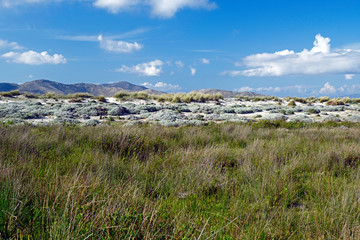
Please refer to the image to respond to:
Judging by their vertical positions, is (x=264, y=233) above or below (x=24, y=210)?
below

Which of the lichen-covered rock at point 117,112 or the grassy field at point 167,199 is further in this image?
the lichen-covered rock at point 117,112

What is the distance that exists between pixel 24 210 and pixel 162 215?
1.40 m

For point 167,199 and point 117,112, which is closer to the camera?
point 167,199

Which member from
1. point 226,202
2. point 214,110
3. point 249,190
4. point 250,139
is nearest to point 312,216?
point 249,190

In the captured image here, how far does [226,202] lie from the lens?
3.15 meters

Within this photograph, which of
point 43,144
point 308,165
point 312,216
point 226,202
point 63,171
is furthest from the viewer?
point 43,144

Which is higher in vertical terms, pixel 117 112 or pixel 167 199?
pixel 117 112

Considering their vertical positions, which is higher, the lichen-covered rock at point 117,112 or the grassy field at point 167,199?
the lichen-covered rock at point 117,112

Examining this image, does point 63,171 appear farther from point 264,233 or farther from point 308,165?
point 308,165

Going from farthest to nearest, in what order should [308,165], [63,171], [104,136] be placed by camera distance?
[104,136] < [308,165] < [63,171]

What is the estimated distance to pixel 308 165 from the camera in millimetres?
5047

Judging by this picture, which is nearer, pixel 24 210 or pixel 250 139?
pixel 24 210

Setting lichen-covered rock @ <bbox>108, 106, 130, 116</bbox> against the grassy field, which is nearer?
the grassy field

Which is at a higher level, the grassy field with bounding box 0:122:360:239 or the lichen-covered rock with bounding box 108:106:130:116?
the lichen-covered rock with bounding box 108:106:130:116
